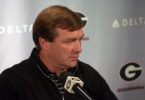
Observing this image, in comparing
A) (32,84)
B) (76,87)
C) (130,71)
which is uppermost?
(76,87)

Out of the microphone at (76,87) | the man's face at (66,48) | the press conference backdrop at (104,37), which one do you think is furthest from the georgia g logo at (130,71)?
the microphone at (76,87)

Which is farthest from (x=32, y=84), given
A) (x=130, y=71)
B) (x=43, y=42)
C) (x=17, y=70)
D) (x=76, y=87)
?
(x=130, y=71)

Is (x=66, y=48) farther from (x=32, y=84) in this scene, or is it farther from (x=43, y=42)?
(x=32, y=84)

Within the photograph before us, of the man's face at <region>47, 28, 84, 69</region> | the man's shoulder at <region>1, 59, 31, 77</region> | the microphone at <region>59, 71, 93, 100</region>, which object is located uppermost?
the man's face at <region>47, 28, 84, 69</region>

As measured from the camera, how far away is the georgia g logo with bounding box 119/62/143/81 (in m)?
2.60

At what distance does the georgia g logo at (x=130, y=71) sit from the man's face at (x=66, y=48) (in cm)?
121

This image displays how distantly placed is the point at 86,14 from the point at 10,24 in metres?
0.64

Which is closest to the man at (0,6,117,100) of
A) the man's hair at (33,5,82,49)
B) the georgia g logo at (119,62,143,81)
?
the man's hair at (33,5,82,49)

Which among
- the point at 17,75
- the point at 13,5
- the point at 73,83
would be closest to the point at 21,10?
the point at 13,5

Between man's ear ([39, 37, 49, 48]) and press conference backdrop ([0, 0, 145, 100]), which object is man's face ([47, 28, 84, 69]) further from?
press conference backdrop ([0, 0, 145, 100])

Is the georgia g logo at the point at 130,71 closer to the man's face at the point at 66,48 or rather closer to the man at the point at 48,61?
the man at the point at 48,61

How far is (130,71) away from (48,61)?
1.30m

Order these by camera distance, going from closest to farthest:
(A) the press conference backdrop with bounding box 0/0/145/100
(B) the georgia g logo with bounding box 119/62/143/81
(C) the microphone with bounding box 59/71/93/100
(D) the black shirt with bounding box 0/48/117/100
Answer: (C) the microphone with bounding box 59/71/93/100
(D) the black shirt with bounding box 0/48/117/100
(A) the press conference backdrop with bounding box 0/0/145/100
(B) the georgia g logo with bounding box 119/62/143/81

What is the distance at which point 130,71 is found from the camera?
2645 millimetres
